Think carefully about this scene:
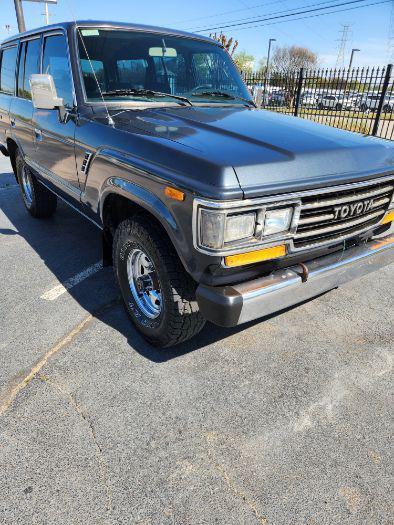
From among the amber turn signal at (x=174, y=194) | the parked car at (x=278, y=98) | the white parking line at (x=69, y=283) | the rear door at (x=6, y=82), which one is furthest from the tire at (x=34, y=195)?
the parked car at (x=278, y=98)

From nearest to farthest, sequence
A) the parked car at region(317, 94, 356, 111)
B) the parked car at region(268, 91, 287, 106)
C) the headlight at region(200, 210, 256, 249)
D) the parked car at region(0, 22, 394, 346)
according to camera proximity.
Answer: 1. the headlight at region(200, 210, 256, 249)
2. the parked car at region(0, 22, 394, 346)
3. the parked car at region(317, 94, 356, 111)
4. the parked car at region(268, 91, 287, 106)

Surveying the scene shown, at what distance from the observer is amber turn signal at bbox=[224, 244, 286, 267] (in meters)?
1.96

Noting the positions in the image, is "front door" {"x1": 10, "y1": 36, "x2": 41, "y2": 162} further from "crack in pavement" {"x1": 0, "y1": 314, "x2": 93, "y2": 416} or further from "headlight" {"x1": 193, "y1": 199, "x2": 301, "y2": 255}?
"headlight" {"x1": 193, "y1": 199, "x2": 301, "y2": 255}

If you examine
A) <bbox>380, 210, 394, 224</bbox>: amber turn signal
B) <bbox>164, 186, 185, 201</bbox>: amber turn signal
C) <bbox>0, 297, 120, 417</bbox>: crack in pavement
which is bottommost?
<bbox>0, 297, 120, 417</bbox>: crack in pavement

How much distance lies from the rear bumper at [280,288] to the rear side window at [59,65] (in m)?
2.09

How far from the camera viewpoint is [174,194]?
78.7 inches

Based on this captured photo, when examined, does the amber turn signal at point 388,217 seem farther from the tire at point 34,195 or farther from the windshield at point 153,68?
the tire at point 34,195

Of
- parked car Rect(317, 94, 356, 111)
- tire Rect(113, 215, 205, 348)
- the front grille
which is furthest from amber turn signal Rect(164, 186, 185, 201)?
parked car Rect(317, 94, 356, 111)

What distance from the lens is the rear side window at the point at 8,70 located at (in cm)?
464

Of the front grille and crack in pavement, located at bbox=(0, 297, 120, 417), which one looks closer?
the front grille

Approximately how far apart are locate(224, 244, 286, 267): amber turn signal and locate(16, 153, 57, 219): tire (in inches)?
143

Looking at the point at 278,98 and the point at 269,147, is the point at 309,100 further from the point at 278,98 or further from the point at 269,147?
the point at 269,147

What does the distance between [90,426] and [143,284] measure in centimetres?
100

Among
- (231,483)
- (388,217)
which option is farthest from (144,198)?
(388,217)
